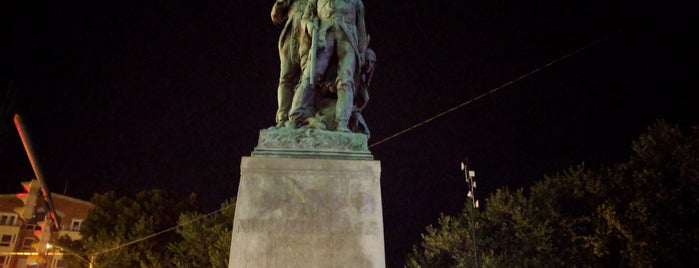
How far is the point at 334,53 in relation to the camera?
19.2 ft

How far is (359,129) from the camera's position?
6.04 meters

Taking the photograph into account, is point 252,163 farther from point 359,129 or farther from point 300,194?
point 359,129

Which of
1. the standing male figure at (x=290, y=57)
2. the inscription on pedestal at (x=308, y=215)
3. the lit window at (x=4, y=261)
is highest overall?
the lit window at (x=4, y=261)

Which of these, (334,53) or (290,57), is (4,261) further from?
(334,53)

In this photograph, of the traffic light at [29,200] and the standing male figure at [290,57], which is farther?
the traffic light at [29,200]

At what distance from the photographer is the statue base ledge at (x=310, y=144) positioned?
4863 mm

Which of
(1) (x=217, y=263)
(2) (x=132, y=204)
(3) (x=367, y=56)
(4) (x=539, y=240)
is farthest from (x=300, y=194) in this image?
(2) (x=132, y=204)

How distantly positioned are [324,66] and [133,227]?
28989 millimetres

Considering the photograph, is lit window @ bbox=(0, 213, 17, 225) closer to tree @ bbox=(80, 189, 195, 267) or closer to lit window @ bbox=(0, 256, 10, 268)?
lit window @ bbox=(0, 256, 10, 268)

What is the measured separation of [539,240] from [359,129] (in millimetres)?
15320

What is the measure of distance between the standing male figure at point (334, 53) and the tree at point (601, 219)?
15.6m

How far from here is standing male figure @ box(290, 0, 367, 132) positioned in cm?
545

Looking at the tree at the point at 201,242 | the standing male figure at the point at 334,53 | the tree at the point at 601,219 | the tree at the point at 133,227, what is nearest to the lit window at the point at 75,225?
the tree at the point at 133,227

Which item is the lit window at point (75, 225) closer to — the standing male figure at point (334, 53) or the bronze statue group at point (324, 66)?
the bronze statue group at point (324, 66)
